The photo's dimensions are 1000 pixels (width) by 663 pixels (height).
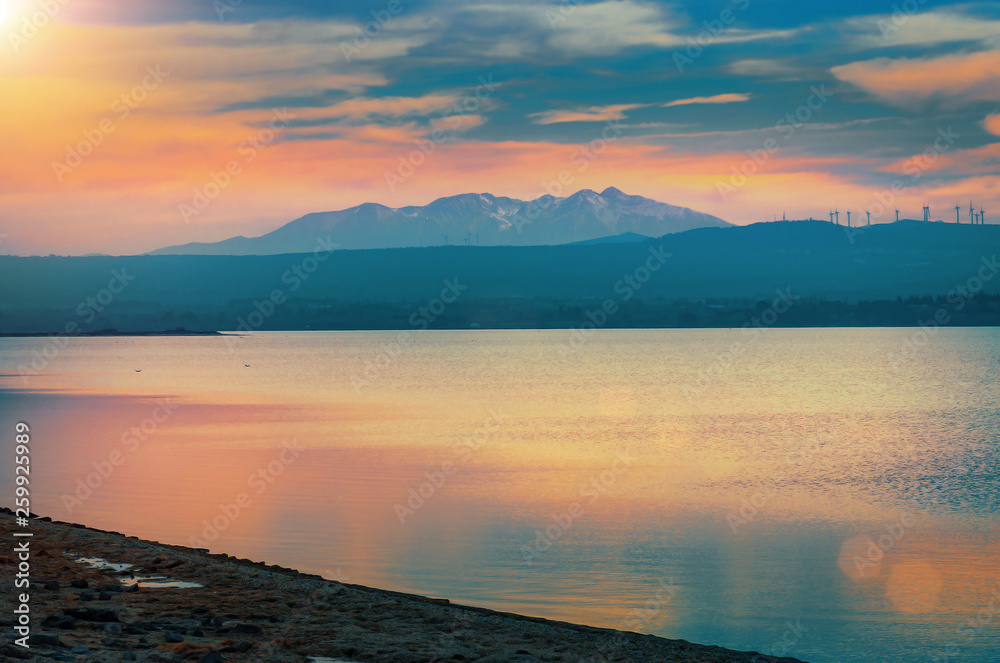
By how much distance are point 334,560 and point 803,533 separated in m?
10.3

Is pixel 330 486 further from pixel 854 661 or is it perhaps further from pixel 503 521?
pixel 854 661

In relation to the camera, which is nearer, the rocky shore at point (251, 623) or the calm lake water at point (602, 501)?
the rocky shore at point (251, 623)

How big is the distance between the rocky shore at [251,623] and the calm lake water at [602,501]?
1956 mm

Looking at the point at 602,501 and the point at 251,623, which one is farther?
the point at 602,501

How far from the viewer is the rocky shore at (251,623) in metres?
10.3

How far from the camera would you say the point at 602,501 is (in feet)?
85.6

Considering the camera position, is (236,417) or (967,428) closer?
(967,428)

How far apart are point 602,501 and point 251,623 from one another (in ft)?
50.0

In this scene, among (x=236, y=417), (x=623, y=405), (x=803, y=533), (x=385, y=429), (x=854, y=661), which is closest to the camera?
(x=854, y=661)

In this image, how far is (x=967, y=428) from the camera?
157 ft

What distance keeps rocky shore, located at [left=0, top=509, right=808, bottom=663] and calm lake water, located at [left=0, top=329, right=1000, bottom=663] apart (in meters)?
1.96

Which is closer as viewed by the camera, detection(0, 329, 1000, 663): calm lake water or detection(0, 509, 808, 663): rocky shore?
detection(0, 509, 808, 663): rocky shore

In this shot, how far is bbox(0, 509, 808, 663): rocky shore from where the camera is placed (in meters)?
10.3

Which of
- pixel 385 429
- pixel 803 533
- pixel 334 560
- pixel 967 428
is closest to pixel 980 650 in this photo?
pixel 803 533
